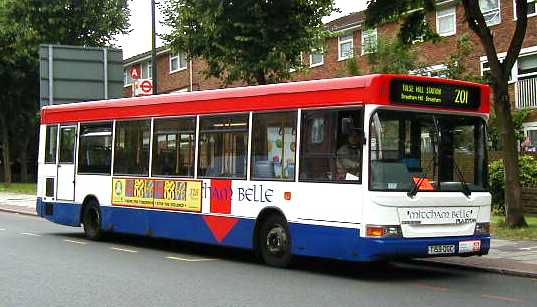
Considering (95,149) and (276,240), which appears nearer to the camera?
(276,240)

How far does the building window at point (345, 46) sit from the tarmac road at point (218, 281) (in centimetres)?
2424

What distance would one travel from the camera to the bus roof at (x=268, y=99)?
10336 millimetres

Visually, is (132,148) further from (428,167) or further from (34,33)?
(34,33)

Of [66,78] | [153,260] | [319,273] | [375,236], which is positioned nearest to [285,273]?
[319,273]

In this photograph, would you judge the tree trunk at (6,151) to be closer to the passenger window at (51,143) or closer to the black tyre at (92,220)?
the passenger window at (51,143)

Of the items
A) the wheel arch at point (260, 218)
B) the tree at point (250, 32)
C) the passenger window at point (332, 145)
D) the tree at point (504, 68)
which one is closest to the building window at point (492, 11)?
the tree at point (250, 32)

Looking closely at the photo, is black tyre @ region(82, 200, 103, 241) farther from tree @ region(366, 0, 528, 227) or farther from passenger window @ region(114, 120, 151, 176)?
tree @ region(366, 0, 528, 227)

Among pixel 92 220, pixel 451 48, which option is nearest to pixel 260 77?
pixel 92 220

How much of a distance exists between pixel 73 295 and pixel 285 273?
3287mm

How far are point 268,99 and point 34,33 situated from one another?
2850cm

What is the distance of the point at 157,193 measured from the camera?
13.9m

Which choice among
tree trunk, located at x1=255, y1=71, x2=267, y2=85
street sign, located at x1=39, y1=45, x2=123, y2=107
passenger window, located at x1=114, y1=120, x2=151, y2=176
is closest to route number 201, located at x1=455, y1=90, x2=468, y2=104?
passenger window, located at x1=114, y1=120, x2=151, y2=176

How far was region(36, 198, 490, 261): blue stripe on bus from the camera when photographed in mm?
10195

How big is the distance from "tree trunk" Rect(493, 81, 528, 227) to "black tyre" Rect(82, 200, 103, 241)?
8471 mm
